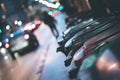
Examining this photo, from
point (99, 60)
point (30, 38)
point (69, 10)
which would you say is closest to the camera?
point (99, 60)

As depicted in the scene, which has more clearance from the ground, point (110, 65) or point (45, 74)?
point (110, 65)

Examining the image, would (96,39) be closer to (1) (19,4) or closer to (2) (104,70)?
(2) (104,70)

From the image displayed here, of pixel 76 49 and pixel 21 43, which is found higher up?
pixel 76 49

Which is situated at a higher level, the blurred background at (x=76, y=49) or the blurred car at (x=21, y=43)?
the blurred background at (x=76, y=49)

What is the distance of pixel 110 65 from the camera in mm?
6426

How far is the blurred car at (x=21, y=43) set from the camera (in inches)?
1029

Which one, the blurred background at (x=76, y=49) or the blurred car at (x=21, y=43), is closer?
the blurred background at (x=76, y=49)

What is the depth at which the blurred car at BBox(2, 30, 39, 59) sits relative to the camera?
2612 cm

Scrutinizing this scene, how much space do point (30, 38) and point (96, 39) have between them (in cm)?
1597

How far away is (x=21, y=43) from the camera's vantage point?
2644 centimetres

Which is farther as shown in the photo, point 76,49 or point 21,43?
point 21,43

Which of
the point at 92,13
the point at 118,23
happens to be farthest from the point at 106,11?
the point at 118,23

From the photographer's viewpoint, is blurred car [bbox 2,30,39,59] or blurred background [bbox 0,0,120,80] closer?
blurred background [bbox 0,0,120,80]

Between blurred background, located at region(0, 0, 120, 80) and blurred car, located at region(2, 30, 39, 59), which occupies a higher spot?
blurred background, located at region(0, 0, 120, 80)
